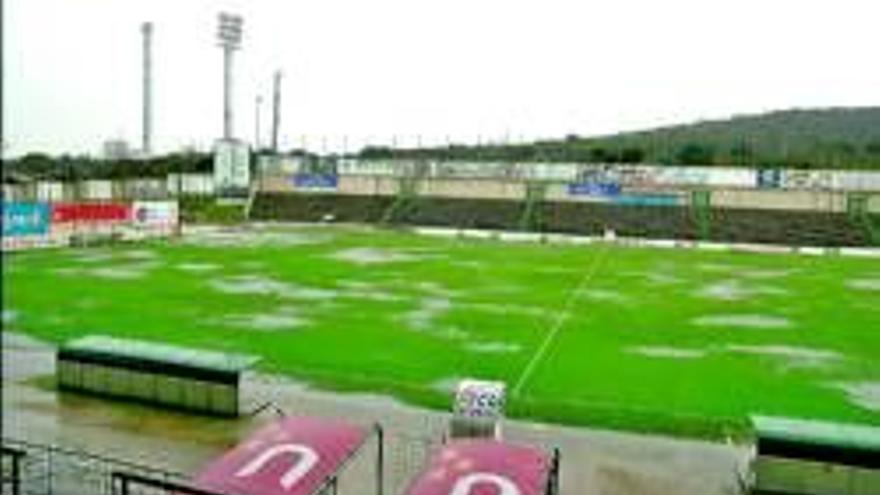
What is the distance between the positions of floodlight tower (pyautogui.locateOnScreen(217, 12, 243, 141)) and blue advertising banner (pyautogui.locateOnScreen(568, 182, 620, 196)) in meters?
31.0

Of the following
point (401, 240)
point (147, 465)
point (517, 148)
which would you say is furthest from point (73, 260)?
point (517, 148)

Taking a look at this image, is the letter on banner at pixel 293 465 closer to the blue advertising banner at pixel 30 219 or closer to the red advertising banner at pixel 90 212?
the blue advertising banner at pixel 30 219

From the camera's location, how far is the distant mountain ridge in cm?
9731

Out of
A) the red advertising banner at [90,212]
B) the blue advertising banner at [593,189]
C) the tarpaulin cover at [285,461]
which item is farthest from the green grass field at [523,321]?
the blue advertising banner at [593,189]

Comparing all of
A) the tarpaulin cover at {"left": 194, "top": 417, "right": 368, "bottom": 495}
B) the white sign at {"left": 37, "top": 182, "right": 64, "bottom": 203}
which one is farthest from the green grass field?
the tarpaulin cover at {"left": 194, "top": 417, "right": 368, "bottom": 495}

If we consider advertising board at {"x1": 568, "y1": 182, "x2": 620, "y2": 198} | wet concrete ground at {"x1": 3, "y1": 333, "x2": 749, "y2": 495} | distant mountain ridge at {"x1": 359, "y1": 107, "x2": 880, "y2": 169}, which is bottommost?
wet concrete ground at {"x1": 3, "y1": 333, "x2": 749, "y2": 495}

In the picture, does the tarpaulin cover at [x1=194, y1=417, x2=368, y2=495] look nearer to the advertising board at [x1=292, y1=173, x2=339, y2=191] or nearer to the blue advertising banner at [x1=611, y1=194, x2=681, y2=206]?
the blue advertising banner at [x1=611, y1=194, x2=681, y2=206]

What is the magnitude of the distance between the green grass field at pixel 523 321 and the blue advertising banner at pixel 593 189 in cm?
2067

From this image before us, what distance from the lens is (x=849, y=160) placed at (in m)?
91.2

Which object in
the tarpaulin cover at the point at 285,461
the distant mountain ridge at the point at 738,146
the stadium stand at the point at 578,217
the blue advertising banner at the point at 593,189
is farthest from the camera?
the distant mountain ridge at the point at 738,146

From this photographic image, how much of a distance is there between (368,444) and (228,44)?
82501 millimetres

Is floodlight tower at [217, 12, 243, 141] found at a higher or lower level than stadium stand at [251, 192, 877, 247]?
higher

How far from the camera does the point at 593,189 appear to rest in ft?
263

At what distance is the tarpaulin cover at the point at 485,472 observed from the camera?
1029cm
